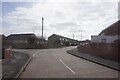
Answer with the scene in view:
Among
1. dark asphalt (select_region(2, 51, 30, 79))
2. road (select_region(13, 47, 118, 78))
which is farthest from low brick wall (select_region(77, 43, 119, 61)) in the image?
dark asphalt (select_region(2, 51, 30, 79))

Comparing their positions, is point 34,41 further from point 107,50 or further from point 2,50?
point 107,50

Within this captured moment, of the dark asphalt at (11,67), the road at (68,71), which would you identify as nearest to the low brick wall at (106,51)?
the road at (68,71)

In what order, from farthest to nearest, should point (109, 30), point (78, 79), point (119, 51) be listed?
1. point (109, 30)
2. point (119, 51)
3. point (78, 79)

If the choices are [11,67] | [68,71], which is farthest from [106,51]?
[11,67]

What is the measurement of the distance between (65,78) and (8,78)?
294cm

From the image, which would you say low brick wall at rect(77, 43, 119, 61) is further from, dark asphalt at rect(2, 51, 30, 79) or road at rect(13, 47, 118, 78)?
dark asphalt at rect(2, 51, 30, 79)

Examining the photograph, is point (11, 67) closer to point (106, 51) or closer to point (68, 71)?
point (68, 71)

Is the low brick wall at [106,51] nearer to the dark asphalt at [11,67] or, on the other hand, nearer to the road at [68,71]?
the road at [68,71]

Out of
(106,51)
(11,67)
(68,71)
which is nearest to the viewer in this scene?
(68,71)

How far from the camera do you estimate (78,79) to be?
10.9 m

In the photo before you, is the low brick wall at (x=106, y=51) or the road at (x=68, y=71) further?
the low brick wall at (x=106, y=51)

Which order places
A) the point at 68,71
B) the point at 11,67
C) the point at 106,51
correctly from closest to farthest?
the point at 68,71, the point at 11,67, the point at 106,51

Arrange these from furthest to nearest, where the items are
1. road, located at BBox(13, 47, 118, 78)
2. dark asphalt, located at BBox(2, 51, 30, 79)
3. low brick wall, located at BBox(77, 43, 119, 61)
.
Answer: low brick wall, located at BBox(77, 43, 119, 61) → dark asphalt, located at BBox(2, 51, 30, 79) → road, located at BBox(13, 47, 118, 78)

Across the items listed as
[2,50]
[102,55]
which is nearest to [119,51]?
[102,55]
